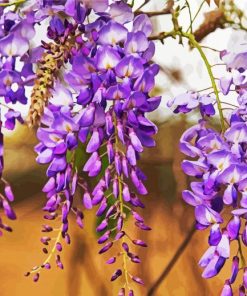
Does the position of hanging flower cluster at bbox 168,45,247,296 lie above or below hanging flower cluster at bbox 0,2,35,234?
below

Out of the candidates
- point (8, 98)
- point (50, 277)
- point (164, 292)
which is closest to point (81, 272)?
point (50, 277)

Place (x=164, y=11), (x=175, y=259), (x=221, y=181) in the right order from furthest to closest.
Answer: (x=175, y=259)
(x=164, y=11)
(x=221, y=181)

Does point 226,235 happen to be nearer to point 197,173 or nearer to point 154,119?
point 197,173

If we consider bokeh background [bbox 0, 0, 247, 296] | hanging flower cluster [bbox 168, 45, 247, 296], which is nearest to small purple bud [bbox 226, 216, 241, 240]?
hanging flower cluster [bbox 168, 45, 247, 296]

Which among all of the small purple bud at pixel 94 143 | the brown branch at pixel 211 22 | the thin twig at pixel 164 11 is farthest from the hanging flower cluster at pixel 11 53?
the brown branch at pixel 211 22

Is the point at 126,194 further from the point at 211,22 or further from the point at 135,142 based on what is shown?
the point at 211,22

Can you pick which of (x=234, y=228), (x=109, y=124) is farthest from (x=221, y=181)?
(x=109, y=124)

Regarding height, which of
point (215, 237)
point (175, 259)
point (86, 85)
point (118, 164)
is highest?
point (86, 85)

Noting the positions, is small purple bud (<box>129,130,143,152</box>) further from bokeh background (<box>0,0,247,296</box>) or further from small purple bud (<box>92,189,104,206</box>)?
bokeh background (<box>0,0,247,296</box>)
